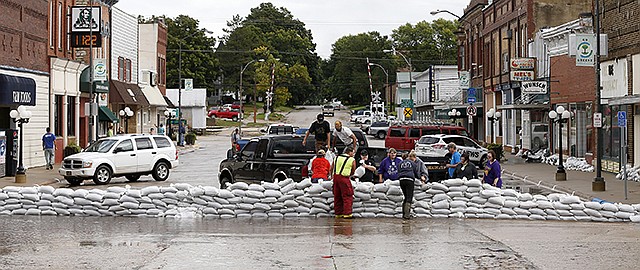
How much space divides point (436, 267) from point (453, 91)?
78276 mm

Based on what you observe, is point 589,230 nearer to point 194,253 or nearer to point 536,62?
point 194,253

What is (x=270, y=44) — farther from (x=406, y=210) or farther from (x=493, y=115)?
(x=406, y=210)

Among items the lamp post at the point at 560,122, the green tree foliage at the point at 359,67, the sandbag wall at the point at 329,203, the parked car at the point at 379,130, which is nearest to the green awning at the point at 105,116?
the lamp post at the point at 560,122

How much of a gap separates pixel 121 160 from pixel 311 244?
16782mm

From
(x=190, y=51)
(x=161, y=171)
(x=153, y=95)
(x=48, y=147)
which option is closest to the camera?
(x=161, y=171)

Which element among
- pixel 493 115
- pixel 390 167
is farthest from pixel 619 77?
pixel 493 115

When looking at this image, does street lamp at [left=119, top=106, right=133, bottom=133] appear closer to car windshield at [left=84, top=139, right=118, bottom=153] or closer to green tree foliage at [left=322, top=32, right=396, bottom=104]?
car windshield at [left=84, top=139, right=118, bottom=153]

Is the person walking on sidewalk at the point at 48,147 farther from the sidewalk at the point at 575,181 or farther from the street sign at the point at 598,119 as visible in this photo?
the street sign at the point at 598,119

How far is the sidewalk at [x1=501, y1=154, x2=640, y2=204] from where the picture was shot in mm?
25541

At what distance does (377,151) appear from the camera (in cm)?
2345

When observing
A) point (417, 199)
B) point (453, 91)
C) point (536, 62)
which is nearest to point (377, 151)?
point (417, 199)

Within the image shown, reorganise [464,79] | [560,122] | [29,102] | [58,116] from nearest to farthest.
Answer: [29,102] → [560,122] → [58,116] → [464,79]

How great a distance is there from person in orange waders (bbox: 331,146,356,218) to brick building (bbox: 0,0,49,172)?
16.1 m

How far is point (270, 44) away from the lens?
135875 millimetres
